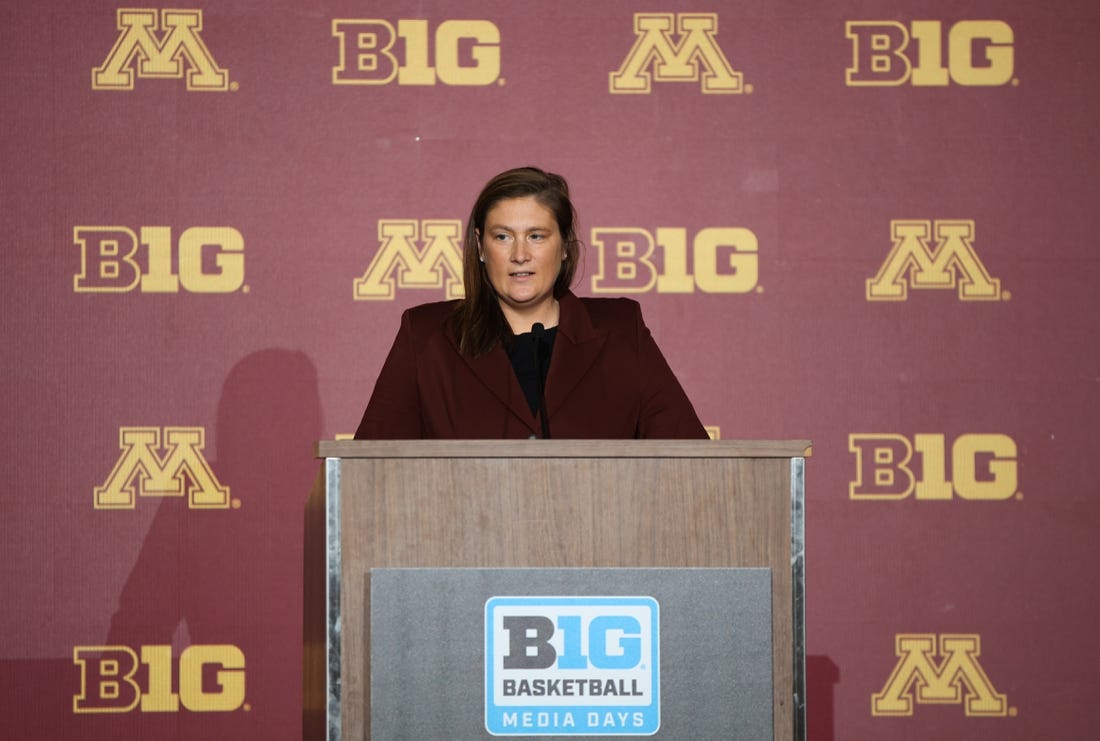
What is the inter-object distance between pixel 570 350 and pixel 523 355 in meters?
0.09

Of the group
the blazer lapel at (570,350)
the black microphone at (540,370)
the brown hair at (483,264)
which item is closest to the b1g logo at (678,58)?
the brown hair at (483,264)

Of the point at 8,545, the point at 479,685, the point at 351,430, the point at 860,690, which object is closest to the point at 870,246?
the point at 860,690

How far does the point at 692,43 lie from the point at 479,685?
2.13 meters

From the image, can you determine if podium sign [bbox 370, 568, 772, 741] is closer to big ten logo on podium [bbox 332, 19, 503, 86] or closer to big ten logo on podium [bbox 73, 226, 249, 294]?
big ten logo on podium [bbox 73, 226, 249, 294]

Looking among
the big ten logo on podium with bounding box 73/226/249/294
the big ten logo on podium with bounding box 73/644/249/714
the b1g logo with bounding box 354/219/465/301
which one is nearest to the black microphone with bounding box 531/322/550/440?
the b1g logo with bounding box 354/219/465/301

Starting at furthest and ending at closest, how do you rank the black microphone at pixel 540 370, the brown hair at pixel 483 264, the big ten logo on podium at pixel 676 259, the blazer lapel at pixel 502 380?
1. the big ten logo on podium at pixel 676 259
2. the brown hair at pixel 483 264
3. the blazer lapel at pixel 502 380
4. the black microphone at pixel 540 370

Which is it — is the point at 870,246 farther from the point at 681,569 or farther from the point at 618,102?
the point at 681,569

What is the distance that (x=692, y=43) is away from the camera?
3053 millimetres

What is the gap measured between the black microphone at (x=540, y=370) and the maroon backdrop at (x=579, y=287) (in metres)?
1.13

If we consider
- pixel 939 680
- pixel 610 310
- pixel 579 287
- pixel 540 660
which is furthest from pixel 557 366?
pixel 939 680

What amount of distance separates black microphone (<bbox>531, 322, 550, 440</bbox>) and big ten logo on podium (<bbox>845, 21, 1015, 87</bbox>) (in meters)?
1.57

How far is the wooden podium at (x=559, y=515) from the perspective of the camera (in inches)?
53.8

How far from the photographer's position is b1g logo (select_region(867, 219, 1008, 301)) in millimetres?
A: 3031

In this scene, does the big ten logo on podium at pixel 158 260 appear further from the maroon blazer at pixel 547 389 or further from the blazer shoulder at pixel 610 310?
the blazer shoulder at pixel 610 310
